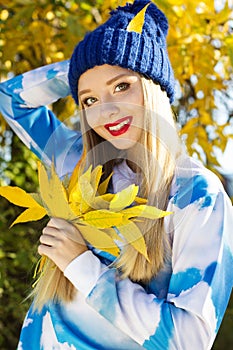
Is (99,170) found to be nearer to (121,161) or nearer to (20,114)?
(121,161)

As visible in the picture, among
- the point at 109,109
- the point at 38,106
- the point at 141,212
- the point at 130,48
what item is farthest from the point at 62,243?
the point at 38,106

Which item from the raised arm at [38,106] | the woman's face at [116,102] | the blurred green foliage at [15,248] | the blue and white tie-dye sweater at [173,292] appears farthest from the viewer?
the blurred green foliage at [15,248]

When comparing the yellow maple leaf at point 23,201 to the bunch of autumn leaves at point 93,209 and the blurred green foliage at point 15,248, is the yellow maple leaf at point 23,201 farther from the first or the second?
the blurred green foliage at point 15,248

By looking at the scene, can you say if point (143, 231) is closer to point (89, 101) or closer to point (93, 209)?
point (93, 209)

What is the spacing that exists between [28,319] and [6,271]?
36.0 inches

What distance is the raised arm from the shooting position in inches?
64.9

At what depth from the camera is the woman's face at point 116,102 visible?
1298mm

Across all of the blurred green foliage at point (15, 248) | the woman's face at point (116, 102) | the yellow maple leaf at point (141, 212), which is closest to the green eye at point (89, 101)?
the woman's face at point (116, 102)

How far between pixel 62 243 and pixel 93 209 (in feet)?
0.22

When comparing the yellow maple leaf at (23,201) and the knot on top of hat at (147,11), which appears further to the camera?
the knot on top of hat at (147,11)

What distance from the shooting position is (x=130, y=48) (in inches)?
52.1

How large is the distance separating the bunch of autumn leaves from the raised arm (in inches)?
14.3

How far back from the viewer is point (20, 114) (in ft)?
5.56

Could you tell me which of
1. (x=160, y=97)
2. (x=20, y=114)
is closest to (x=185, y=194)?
(x=160, y=97)
